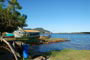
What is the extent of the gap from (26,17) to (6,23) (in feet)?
22.2

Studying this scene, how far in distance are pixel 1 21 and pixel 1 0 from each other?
356 cm

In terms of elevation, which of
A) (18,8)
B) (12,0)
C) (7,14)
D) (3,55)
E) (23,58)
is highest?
(12,0)

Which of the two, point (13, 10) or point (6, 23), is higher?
point (13, 10)

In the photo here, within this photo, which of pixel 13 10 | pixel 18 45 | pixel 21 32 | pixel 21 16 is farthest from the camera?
pixel 21 32

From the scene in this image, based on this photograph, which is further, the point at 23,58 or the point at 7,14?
the point at 7,14

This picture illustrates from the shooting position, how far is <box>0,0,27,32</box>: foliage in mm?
16750

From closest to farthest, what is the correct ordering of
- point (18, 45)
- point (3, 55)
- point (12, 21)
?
point (3, 55), point (18, 45), point (12, 21)

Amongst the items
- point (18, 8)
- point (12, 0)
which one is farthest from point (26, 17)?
point (12, 0)

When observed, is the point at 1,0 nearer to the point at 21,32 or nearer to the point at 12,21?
the point at 12,21

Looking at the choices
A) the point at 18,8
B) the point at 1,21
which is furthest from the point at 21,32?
the point at 1,21

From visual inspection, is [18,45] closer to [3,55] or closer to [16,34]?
[3,55]

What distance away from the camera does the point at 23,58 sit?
11.3 m

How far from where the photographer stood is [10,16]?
57.7 feet

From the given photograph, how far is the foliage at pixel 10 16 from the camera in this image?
1675 cm
